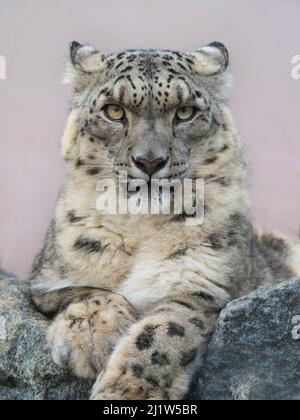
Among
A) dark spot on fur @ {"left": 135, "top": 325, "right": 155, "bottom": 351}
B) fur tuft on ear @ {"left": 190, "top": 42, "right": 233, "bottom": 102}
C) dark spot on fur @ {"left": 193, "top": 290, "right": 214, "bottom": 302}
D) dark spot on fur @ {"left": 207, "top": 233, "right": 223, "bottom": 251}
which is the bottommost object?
dark spot on fur @ {"left": 135, "top": 325, "right": 155, "bottom": 351}

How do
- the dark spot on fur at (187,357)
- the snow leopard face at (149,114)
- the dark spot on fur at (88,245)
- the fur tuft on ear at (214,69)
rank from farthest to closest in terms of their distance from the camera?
1. the fur tuft on ear at (214,69)
2. the dark spot on fur at (88,245)
3. the snow leopard face at (149,114)
4. the dark spot on fur at (187,357)

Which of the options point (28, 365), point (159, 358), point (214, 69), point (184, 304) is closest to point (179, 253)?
point (184, 304)

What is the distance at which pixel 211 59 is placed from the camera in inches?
161

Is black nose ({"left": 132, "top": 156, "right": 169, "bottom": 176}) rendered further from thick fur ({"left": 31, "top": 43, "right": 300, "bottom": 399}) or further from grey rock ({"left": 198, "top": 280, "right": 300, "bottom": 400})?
grey rock ({"left": 198, "top": 280, "right": 300, "bottom": 400})

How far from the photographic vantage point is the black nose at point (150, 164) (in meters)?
3.47

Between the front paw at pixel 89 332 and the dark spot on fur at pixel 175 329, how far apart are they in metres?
0.20

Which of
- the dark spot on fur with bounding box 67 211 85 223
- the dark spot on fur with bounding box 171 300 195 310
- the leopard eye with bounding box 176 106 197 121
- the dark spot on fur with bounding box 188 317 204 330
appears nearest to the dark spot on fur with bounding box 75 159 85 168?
the dark spot on fur with bounding box 67 211 85 223

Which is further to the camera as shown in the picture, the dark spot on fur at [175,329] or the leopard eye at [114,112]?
the leopard eye at [114,112]

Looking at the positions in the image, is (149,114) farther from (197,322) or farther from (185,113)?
(197,322)

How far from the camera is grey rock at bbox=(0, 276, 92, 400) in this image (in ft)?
10.9

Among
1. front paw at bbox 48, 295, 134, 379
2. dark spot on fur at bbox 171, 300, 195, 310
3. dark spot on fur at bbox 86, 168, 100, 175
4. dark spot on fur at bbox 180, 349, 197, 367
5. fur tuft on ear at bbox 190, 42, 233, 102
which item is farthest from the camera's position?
fur tuft on ear at bbox 190, 42, 233, 102

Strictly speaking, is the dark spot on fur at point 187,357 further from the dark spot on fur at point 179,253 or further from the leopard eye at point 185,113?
the leopard eye at point 185,113

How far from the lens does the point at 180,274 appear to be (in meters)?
3.54

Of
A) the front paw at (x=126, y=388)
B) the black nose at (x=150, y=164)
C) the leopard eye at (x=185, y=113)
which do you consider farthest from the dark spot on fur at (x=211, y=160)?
the front paw at (x=126, y=388)
